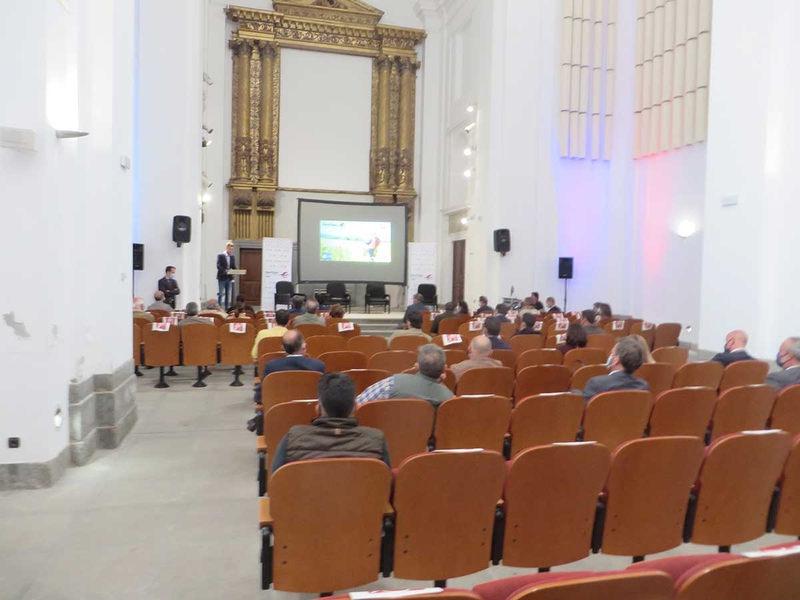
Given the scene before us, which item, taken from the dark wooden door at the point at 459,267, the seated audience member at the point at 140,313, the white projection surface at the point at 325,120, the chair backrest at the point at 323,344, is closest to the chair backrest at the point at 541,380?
the chair backrest at the point at 323,344

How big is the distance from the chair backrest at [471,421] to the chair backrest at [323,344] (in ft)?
9.52

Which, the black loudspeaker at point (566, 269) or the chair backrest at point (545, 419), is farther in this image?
the black loudspeaker at point (566, 269)

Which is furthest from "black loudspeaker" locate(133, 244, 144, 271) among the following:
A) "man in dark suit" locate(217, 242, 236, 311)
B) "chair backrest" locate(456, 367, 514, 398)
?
"chair backrest" locate(456, 367, 514, 398)

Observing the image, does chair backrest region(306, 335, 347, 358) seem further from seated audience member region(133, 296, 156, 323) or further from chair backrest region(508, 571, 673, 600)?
chair backrest region(508, 571, 673, 600)

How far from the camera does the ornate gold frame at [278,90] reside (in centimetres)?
1570

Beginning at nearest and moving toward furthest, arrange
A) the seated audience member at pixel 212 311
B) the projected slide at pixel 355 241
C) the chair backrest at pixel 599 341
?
the chair backrest at pixel 599 341, the seated audience member at pixel 212 311, the projected slide at pixel 355 241

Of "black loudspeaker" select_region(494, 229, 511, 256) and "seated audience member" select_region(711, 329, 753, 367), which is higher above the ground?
"black loudspeaker" select_region(494, 229, 511, 256)

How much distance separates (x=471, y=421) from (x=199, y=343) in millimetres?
4773

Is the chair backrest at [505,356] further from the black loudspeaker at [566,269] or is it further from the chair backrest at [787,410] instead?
the black loudspeaker at [566,269]

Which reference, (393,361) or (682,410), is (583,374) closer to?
(682,410)

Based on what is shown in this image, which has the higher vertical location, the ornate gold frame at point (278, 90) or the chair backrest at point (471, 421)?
the ornate gold frame at point (278, 90)

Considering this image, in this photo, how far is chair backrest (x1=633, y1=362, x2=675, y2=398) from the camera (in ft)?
14.5

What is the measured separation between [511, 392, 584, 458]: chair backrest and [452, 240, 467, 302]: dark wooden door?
11.8 metres

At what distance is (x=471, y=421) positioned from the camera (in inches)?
127
